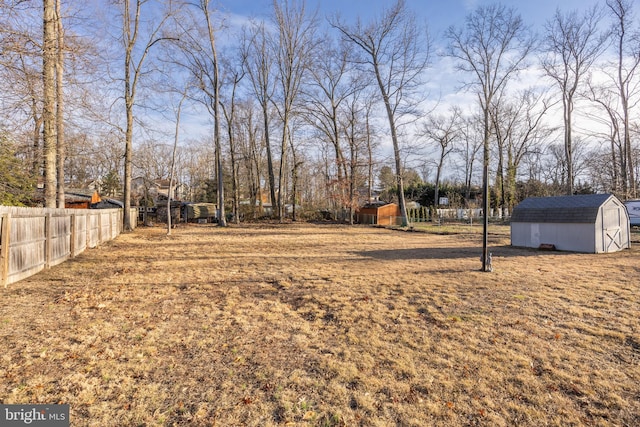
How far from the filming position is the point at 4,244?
6.04 metres

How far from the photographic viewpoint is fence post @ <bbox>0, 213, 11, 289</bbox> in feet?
19.7

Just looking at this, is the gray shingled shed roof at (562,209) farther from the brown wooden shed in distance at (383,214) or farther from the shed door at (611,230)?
the brown wooden shed in distance at (383,214)

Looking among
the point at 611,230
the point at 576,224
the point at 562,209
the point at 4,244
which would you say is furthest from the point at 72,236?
the point at 611,230

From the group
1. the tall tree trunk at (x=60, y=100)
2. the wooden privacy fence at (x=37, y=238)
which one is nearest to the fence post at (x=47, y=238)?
the wooden privacy fence at (x=37, y=238)

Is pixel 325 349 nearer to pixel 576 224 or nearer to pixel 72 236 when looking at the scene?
pixel 72 236

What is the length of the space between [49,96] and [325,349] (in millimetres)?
8117

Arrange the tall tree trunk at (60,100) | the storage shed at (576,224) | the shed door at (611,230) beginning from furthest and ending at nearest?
1. the shed door at (611,230)
2. the storage shed at (576,224)
3. the tall tree trunk at (60,100)

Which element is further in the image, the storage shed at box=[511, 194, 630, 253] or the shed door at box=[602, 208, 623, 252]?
the shed door at box=[602, 208, 623, 252]

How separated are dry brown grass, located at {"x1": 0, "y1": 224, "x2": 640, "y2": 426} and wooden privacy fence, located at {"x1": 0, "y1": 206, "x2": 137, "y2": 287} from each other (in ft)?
1.62

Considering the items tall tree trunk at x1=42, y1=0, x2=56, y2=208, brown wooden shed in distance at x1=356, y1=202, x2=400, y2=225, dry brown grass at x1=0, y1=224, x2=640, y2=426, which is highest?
tall tree trunk at x1=42, y1=0, x2=56, y2=208

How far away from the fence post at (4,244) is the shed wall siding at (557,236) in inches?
676

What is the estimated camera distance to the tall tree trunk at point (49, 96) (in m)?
5.60

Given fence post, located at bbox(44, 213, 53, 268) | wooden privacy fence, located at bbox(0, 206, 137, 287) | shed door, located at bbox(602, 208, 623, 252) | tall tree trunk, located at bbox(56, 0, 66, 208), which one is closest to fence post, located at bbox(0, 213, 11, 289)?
wooden privacy fence, located at bbox(0, 206, 137, 287)

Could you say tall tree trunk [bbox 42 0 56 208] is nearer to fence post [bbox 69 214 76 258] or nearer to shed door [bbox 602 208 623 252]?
fence post [bbox 69 214 76 258]
